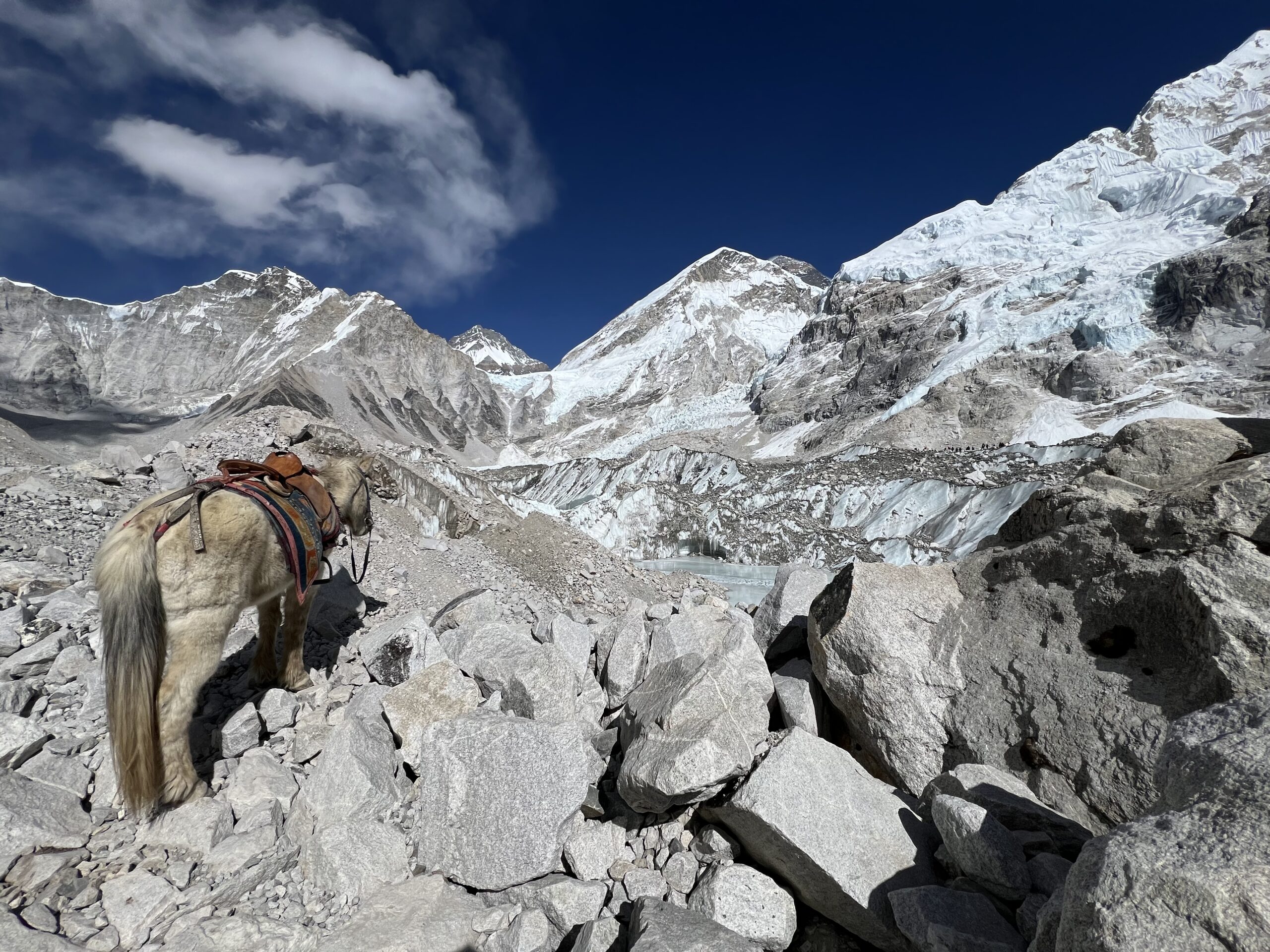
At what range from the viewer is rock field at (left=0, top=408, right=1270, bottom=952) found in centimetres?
234

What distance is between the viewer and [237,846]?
2.74m

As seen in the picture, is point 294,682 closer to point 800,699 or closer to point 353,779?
point 353,779

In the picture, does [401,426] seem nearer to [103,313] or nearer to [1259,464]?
[103,313]

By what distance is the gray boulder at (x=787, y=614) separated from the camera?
452 cm

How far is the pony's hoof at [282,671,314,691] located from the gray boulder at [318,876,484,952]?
179cm

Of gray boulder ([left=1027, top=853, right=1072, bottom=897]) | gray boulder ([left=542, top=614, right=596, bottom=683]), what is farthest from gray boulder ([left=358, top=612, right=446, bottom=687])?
gray boulder ([left=1027, top=853, right=1072, bottom=897])

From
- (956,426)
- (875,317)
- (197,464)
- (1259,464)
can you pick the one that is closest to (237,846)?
(1259,464)

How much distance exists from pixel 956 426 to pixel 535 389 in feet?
293

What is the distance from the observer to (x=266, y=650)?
4.06m

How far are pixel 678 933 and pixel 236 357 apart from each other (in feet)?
382

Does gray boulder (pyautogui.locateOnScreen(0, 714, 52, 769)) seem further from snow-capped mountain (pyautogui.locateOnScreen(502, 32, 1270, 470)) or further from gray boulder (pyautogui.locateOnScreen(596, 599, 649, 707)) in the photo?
snow-capped mountain (pyautogui.locateOnScreen(502, 32, 1270, 470))

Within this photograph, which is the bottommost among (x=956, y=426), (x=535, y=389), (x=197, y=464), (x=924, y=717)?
(x=924, y=717)

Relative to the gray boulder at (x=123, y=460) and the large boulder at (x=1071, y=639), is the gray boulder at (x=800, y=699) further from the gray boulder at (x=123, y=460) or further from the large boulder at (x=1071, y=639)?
the gray boulder at (x=123, y=460)

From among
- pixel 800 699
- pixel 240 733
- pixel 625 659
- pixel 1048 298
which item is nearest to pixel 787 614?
pixel 800 699
